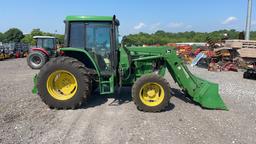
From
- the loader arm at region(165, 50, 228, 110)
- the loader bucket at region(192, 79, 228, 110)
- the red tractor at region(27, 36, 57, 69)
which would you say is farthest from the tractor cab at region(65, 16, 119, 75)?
the red tractor at region(27, 36, 57, 69)

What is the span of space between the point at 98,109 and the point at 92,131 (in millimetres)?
1794

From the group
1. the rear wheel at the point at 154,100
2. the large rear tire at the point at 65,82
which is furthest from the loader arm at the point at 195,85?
the large rear tire at the point at 65,82

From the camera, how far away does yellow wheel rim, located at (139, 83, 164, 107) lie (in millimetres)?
7561

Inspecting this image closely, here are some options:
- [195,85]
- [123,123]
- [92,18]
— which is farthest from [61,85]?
[195,85]

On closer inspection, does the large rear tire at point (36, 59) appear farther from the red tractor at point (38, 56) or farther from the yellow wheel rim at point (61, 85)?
the yellow wheel rim at point (61, 85)

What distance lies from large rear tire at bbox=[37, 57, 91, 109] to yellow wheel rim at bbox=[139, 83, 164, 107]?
1386 millimetres

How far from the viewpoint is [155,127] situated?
6.19 m

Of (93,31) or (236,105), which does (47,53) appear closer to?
(93,31)

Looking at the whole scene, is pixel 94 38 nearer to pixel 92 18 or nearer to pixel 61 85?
pixel 92 18

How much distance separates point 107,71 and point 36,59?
1304 cm

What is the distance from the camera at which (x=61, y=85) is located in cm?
793

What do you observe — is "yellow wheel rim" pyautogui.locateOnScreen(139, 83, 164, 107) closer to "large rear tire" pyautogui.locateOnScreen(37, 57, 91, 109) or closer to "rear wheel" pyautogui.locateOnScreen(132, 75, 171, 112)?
"rear wheel" pyautogui.locateOnScreen(132, 75, 171, 112)

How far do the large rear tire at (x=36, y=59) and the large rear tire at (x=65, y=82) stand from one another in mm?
12285

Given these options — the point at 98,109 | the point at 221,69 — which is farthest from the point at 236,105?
the point at 221,69
